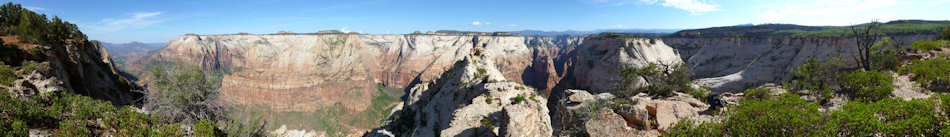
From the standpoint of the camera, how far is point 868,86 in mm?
13742

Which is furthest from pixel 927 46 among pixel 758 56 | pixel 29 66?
pixel 29 66

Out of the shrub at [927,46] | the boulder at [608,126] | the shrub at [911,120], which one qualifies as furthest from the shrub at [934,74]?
the boulder at [608,126]

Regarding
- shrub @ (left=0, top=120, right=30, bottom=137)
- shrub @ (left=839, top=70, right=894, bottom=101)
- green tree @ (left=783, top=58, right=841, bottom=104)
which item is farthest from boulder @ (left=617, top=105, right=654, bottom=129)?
shrub @ (left=0, top=120, right=30, bottom=137)

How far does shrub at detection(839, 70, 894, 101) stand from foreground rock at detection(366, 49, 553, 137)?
44.9 feet

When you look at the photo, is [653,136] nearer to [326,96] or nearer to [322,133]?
[322,133]

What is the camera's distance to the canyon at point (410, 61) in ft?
180

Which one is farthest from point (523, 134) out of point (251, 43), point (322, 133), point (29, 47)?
point (251, 43)

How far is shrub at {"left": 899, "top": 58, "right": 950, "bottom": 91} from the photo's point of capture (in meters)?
13.5

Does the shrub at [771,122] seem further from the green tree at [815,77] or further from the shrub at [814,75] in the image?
the shrub at [814,75]

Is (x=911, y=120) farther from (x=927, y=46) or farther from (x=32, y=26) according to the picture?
(x=32, y=26)

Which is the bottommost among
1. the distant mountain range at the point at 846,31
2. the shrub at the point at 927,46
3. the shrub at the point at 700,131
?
the shrub at the point at 700,131

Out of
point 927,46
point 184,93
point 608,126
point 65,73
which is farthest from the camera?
point 927,46

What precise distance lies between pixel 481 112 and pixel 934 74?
22.9m

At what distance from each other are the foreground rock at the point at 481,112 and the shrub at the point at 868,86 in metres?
13.7
